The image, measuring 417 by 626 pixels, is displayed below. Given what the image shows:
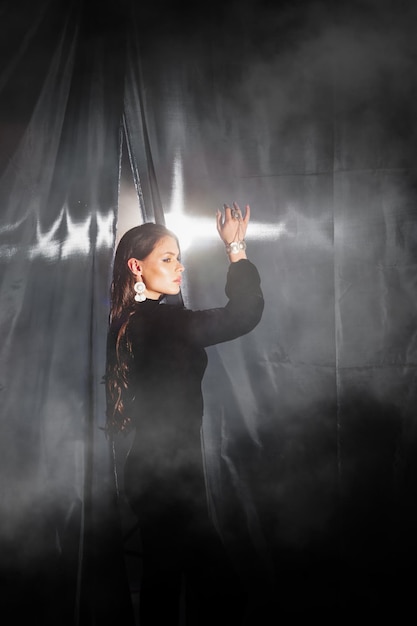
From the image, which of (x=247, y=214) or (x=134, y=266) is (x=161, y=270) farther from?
(x=247, y=214)

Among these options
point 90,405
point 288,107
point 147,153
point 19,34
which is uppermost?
point 19,34

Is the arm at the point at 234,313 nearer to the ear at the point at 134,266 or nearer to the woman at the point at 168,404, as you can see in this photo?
the woman at the point at 168,404

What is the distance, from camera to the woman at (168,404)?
187 cm

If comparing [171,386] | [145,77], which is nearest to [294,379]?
[171,386]

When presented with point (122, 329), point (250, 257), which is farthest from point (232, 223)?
point (122, 329)

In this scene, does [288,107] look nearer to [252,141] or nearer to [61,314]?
[252,141]

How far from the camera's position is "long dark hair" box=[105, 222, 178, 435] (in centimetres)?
201

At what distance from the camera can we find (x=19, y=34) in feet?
7.01

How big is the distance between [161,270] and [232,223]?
0.31m

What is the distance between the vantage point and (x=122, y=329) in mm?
2008

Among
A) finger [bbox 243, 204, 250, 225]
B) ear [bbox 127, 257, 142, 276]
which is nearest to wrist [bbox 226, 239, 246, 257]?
finger [bbox 243, 204, 250, 225]

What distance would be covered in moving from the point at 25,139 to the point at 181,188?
2.01 feet

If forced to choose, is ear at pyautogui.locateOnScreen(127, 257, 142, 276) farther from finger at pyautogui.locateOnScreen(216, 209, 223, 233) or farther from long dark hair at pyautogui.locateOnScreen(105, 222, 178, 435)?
finger at pyautogui.locateOnScreen(216, 209, 223, 233)

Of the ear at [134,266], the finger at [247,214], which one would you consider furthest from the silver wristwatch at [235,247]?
the ear at [134,266]
